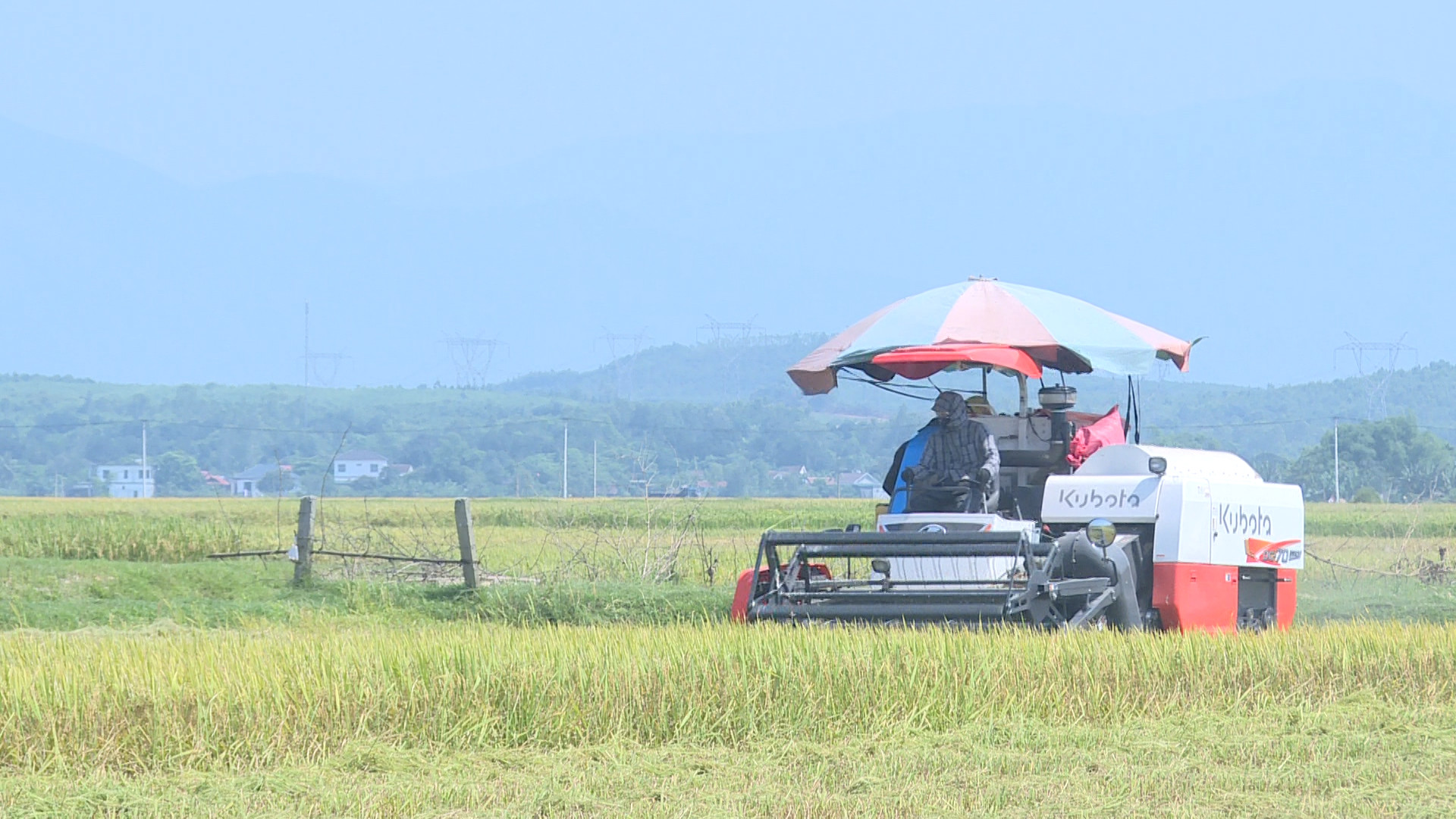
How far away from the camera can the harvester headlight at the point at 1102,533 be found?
37.4 ft

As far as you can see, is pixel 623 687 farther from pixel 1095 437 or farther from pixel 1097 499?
pixel 1095 437

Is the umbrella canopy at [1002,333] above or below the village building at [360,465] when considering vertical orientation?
above

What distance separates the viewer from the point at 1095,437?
Result: 1297 cm

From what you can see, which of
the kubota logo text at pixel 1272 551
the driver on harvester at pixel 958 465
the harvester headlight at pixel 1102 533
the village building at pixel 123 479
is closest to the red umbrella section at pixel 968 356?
the driver on harvester at pixel 958 465

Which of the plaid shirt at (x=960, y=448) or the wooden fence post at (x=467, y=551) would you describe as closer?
the plaid shirt at (x=960, y=448)

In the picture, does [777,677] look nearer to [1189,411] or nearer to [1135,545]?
[1135,545]

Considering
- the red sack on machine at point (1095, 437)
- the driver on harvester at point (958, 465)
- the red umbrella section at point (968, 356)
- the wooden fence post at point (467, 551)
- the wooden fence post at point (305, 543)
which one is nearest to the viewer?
the red umbrella section at point (968, 356)

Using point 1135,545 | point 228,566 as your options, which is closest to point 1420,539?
point 228,566

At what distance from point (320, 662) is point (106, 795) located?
6.08ft

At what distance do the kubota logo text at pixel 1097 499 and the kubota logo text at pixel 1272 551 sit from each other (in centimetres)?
110

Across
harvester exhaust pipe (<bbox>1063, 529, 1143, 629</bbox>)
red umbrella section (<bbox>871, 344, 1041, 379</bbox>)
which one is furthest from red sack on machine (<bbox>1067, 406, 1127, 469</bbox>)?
harvester exhaust pipe (<bbox>1063, 529, 1143, 629</bbox>)

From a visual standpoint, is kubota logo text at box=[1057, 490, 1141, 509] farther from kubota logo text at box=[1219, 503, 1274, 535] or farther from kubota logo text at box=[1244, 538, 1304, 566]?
kubota logo text at box=[1244, 538, 1304, 566]

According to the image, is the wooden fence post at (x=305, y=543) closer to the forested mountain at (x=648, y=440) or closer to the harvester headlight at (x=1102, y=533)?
the harvester headlight at (x=1102, y=533)

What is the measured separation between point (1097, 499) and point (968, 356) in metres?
1.33
